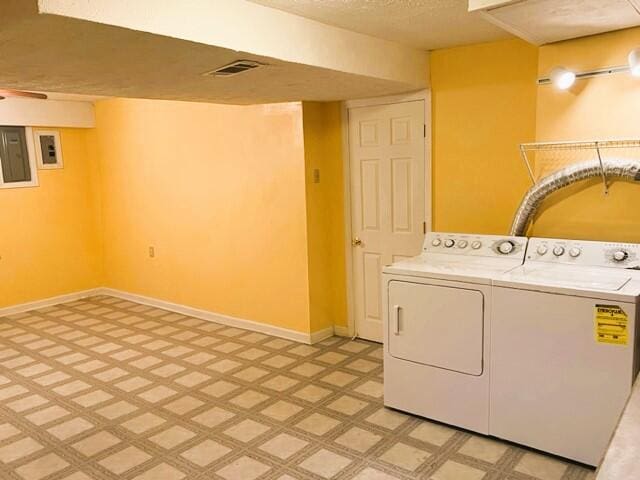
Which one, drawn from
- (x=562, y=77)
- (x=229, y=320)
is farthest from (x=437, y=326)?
(x=229, y=320)

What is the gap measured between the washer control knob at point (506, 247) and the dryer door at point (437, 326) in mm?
510

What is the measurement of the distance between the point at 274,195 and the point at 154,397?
193 cm

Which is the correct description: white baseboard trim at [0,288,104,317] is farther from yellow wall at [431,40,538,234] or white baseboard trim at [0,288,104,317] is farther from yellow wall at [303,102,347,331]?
yellow wall at [431,40,538,234]

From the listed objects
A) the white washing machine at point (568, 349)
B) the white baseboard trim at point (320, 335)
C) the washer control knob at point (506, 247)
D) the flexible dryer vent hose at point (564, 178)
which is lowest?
the white baseboard trim at point (320, 335)

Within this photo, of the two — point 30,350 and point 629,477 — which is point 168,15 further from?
point 30,350

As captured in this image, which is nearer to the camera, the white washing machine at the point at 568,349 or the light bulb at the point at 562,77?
the white washing machine at the point at 568,349

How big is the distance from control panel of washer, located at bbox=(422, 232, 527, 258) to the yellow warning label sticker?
720 mm

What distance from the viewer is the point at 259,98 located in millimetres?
3969

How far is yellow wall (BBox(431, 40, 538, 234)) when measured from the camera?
3451mm

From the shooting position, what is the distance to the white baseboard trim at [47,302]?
5820mm

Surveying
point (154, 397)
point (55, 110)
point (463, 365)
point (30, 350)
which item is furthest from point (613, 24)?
point (55, 110)

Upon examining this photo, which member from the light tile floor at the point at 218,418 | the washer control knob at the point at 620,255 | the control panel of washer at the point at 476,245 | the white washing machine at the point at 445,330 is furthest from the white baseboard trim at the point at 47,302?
the washer control knob at the point at 620,255

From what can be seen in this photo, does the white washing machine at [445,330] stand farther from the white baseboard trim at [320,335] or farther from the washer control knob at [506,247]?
the white baseboard trim at [320,335]

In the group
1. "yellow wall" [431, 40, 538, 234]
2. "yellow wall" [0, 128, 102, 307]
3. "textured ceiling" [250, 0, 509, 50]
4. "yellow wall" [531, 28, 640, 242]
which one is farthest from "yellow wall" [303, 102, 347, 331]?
"yellow wall" [0, 128, 102, 307]
